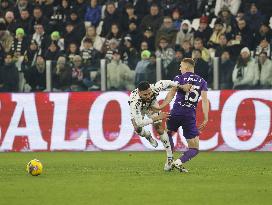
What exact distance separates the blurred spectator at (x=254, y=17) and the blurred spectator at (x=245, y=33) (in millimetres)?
355

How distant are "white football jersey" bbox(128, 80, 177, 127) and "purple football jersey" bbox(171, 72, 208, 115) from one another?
0.24 meters

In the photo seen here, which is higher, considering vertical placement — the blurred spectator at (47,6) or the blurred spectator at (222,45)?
the blurred spectator at (47,6)

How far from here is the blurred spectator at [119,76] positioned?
23.4 metres

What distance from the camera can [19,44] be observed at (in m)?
26.7

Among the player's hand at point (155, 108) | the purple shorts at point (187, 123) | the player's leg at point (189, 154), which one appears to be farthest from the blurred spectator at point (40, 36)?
the player's leg at point (189, 154)

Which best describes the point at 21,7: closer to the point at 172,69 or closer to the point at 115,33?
the point at 115,33

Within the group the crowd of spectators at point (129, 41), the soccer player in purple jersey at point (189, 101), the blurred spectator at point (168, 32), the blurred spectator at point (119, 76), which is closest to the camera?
the soccer player in purple jersey at point (189, 101)

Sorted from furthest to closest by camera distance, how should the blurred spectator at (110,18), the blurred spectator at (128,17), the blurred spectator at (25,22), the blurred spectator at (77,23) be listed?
the blurred spectator at (25,22), the blurred spectator at (77,23), the blurred spectator at (110,18), the blurred spectator at (128,17)

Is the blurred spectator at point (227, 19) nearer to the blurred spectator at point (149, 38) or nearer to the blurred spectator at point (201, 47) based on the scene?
the blurred spectator at point (201, 47)

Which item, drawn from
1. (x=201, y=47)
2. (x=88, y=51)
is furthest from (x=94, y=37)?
(x=201, y=47)

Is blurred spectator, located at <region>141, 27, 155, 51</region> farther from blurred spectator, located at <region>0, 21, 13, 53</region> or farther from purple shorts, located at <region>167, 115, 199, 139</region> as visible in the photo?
purple shorts, located at <region>167, 115, 199, 139</region>

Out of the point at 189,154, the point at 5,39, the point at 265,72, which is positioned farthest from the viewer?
the point at 5,39

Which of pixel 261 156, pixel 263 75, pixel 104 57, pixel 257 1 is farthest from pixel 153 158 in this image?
pixel 257 1

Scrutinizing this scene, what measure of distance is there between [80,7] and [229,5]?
5.07 metres
